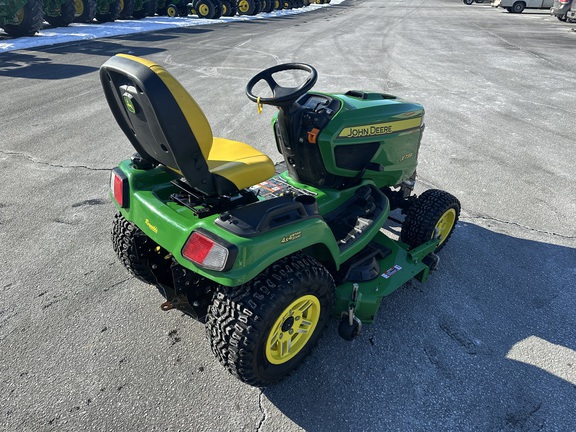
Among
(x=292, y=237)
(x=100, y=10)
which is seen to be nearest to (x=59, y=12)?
(x=100, y=10)

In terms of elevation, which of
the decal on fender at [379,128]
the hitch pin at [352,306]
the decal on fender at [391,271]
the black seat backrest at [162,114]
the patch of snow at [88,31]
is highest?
the black seat backrest at [162,114]

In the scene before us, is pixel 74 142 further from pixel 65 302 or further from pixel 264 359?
pixel 264 359

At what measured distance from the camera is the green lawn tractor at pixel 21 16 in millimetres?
10883

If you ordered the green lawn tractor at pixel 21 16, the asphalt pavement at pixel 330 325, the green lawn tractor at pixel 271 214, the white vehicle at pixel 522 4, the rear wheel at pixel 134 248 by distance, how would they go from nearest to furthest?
the green lawn tractor at pixel 271 214 → the asphalt pavement at pixel 330 325 → the rear wheel at pixel 134 248 → the green lawn tractor at pixel 21 16 → the white vehicle at pixel 522 4

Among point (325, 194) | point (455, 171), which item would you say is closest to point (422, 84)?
point (455, 171)

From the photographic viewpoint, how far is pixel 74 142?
5383mm

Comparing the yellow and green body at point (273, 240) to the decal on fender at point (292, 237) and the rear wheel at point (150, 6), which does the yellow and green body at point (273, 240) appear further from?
the rear wheel at point (150, 6)

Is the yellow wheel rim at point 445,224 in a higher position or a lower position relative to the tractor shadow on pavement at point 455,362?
higher

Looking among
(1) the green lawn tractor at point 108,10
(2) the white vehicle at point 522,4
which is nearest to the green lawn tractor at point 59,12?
(1) the green lawn tractor at point 108,10

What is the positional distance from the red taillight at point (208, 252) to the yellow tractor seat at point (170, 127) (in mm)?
274

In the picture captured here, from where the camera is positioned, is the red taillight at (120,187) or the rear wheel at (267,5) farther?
the rear wheel at (267,5)

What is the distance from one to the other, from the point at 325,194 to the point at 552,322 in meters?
1.70

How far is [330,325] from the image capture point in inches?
103

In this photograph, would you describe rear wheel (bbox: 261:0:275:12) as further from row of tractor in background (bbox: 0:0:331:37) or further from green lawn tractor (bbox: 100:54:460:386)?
green lawn tractor (bbox: 100:54:460:386)
